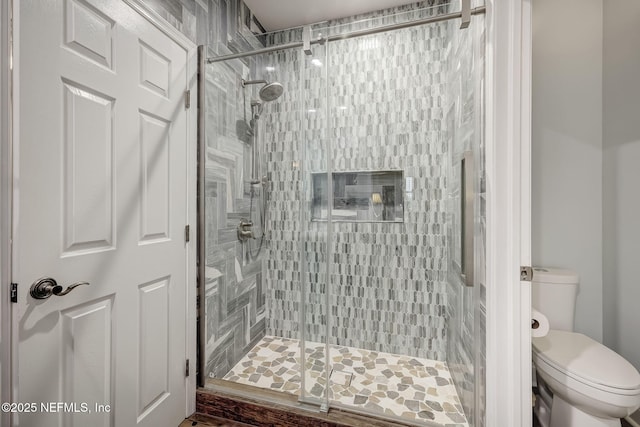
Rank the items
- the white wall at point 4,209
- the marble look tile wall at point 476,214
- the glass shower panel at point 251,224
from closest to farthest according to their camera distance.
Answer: the white wall at point 4,209 → the marble look tile wall at point 476,214 → the glass shower panel at point 251,224

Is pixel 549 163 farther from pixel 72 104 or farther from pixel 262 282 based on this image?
pixel 72 104

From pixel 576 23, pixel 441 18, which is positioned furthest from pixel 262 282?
pixel 576 23

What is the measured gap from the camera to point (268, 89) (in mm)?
1844

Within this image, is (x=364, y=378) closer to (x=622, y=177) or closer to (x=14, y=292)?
(x=14, y=292)

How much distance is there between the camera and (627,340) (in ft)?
5.16

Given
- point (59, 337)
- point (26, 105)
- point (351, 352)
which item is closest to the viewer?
point (26, 105)

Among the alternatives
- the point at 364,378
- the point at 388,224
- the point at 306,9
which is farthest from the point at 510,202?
the point at 306,9

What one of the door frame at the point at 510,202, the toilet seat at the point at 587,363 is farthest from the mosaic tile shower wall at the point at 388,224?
the door frame at the point at 510,202

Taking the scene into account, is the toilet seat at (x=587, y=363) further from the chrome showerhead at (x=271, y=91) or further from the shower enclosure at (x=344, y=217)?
the chrome showerhead at (x=271, y=91)

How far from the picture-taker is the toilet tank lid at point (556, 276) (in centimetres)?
167

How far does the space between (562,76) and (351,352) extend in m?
2.34

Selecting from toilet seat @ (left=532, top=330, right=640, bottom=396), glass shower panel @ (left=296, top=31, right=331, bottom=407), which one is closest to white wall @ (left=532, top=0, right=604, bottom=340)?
toilet seat @ (left=532, top=330, right=640, bottom=396)

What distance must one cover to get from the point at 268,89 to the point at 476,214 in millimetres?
1455

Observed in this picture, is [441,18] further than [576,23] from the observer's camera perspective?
No
